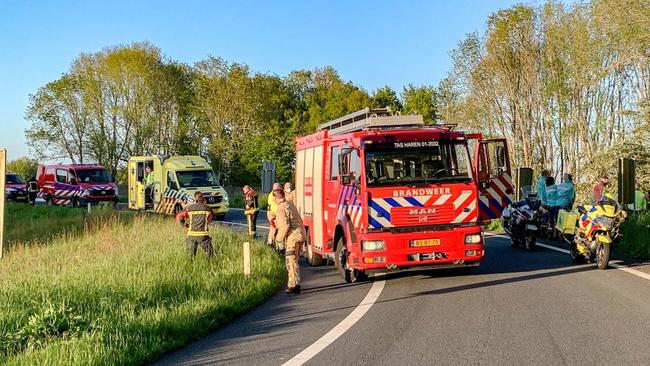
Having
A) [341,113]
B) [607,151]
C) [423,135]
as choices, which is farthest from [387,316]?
[341,113]

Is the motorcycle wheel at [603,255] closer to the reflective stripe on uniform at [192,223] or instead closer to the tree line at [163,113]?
the reflective stripe on uniform at [192,223]

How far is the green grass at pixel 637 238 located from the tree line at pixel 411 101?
618 cm

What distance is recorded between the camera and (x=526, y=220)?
17.5 meters

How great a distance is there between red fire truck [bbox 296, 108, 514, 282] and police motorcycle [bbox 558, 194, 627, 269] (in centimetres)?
227

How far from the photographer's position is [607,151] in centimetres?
2370

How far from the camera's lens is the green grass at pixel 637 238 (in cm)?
1584

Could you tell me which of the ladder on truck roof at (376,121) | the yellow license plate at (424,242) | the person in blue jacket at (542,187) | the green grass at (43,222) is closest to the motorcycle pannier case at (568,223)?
the person in blue jacket at (542,187)

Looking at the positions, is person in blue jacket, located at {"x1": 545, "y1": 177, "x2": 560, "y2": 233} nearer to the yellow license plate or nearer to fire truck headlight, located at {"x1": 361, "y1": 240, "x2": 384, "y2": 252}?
the yellow license plate

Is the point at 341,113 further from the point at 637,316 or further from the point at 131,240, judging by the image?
the point at 637,316

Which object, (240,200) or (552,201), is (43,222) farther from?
(552,201)

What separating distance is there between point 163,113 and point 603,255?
55637 millimetres

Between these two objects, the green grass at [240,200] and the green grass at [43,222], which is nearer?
the green grass at [43,222]

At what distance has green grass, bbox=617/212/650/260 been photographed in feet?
52.0

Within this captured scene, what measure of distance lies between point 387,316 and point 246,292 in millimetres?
2743
